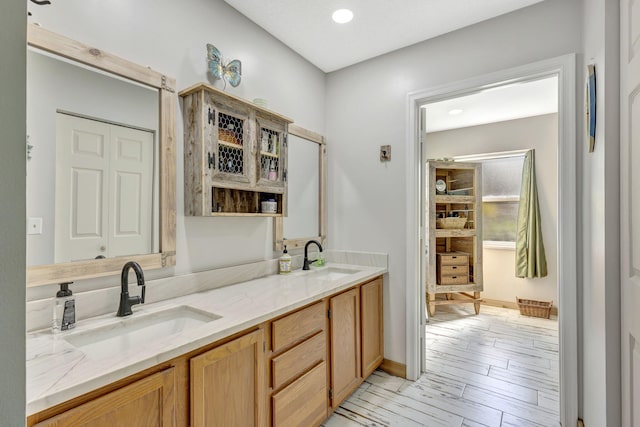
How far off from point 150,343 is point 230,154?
1096 millimetres

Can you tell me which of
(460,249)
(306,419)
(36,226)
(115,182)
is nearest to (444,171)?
(460,249)

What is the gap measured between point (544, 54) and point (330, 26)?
55.6 inches

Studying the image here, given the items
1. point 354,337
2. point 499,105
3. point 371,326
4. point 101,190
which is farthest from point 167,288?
point 499,105

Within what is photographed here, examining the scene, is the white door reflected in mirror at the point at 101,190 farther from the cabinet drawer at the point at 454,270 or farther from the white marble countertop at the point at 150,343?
the cabinet drawer at the point at 454,270

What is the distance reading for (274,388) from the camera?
1.42 m

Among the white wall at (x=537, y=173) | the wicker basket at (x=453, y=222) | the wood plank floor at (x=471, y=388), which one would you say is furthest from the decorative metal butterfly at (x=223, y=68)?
the white wall at (x=537, y=173)

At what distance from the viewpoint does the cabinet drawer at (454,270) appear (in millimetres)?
3855

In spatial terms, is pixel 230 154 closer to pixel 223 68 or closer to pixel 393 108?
pixel 223 68

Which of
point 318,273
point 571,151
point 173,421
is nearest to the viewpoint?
point 173,421

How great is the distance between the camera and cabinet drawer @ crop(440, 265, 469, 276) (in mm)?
3855

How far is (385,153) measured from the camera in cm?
250

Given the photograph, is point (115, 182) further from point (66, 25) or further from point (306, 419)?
point (306, 419)

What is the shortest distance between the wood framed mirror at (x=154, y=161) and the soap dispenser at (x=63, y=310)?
0.30ft

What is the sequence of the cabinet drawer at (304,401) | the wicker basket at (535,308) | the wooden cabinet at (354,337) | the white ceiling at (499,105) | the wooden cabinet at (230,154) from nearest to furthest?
the cabinet drawer at (304,401) < the wooden cabinet at (230,154) < the wooden cabinet at (354,337) < the white ceiling at (499,105) < the wicker basket at (535,308)
